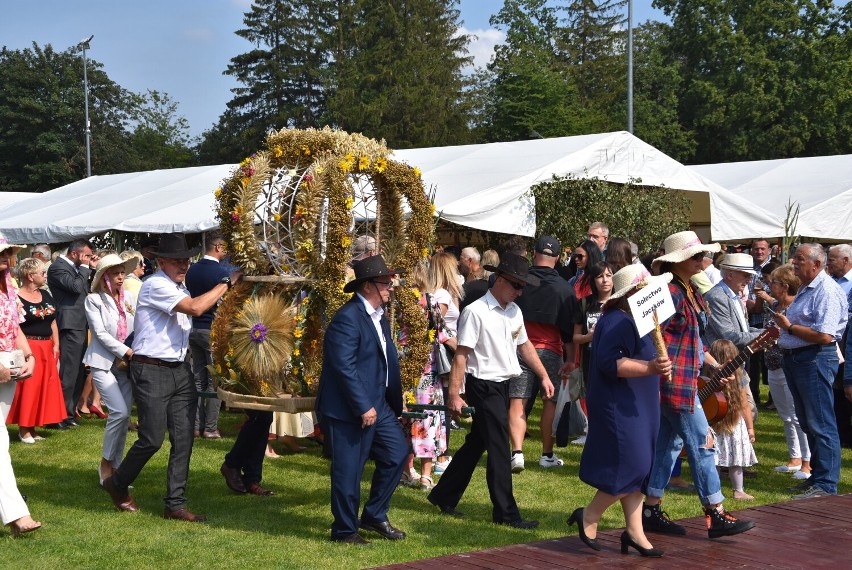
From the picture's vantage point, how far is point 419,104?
182 ft

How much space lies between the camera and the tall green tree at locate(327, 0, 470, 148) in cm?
5538

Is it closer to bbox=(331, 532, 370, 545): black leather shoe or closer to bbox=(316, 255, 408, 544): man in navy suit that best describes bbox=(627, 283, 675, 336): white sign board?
bbox=(316, 255, 408, 544): man in navy suit

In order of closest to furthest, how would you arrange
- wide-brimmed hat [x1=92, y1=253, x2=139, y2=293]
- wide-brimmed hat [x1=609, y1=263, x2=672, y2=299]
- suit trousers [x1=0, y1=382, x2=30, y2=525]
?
wide-brimmed hat [x1=609, y1=263, x2=672, y2=299] → suit trousers [x1=0, y1=382, x2=30, y2=525] → wide-brimmed hat [x1=92, y1=253, x2=139, y2=293]

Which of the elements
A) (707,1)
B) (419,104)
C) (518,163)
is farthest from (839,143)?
(518,163)

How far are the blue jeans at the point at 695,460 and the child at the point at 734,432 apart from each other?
52.9 inches

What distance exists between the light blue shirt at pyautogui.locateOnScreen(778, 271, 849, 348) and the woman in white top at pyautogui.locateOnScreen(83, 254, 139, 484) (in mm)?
5159

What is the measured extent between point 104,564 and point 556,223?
10416 millimetres

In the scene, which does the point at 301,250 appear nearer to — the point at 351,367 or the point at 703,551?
the point at 351,367

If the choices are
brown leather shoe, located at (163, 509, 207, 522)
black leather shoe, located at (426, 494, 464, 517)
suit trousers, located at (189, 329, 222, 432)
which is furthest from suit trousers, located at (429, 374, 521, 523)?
suit trousers, located at (189, 329, 222, 432)

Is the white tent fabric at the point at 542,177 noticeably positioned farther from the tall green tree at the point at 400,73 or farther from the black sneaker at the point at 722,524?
the tall green tree at the point at 400,73

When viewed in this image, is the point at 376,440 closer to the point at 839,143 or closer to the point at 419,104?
the point at 839,143

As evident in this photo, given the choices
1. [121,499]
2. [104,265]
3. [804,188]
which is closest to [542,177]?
[804,188]

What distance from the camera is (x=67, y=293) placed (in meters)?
12.2

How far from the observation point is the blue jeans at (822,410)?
27.3 feet
